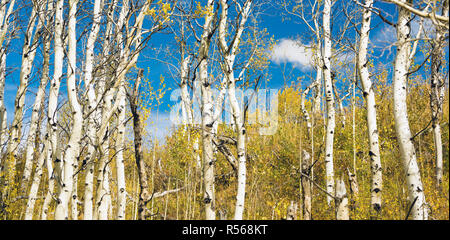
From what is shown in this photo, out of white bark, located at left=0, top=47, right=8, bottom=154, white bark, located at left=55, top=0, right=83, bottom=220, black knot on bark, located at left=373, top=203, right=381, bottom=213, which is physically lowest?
black knot on bark, located at left=373, top=203, right=381, bottom=213

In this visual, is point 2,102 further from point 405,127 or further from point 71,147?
point 405,127

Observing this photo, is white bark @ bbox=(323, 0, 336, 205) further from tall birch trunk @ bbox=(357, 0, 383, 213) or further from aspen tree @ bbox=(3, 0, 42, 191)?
aspen tree @ bbox=(3, 0, 42, 191)

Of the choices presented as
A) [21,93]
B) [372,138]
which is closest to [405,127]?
[372,138]

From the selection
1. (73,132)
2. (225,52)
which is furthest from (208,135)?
(73,132)

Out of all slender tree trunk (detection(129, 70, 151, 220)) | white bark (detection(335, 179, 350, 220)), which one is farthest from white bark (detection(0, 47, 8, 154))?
white bark (detection(335, 179, 350, 220))

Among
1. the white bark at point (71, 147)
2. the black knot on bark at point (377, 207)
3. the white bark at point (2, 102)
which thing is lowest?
the black knot on bark at point (377, 207)

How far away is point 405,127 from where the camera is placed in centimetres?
420

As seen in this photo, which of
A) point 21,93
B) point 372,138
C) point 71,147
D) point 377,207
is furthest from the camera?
point 21,93

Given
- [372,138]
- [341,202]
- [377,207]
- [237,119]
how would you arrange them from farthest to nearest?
[237,119] < [372,138] < [377,207] < [341,202]

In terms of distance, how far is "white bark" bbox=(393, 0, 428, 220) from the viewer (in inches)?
159

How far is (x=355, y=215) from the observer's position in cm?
728

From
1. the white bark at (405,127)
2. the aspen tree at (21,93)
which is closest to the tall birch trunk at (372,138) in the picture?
the white bark at (405,127)

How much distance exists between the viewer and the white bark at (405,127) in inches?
159

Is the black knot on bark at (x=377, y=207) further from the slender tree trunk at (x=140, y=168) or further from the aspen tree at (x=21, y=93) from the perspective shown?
the aspen tree at (x=21, y=93)
